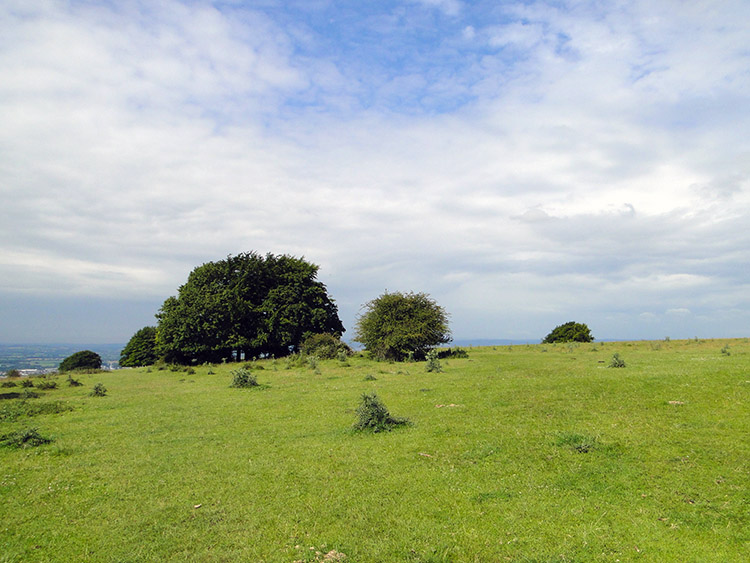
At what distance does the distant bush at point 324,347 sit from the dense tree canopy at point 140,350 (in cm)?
3823

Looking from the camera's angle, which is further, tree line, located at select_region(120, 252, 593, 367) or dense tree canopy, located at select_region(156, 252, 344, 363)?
dense tree canopy, located at select_region(156, 252, 344, 363)

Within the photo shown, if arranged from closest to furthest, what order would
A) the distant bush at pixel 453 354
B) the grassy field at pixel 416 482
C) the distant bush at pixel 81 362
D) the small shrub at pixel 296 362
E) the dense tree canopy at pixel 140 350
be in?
the grassy field at pixel 416 482
the small shrub at pixel 296 362
the distant bush at pixel 453 354
the distant bush at pixel 81 362
the dense tree canopy at pixel 140 350

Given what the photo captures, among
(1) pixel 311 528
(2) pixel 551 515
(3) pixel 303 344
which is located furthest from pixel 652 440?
(3) pixel 303 344

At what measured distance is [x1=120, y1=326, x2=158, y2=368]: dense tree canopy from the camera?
263ft

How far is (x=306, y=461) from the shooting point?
1325cm

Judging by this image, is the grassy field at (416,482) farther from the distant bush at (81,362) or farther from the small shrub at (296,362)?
the distant bush at (81,362)

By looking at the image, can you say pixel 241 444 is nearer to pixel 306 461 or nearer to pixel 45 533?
pixel 306 461

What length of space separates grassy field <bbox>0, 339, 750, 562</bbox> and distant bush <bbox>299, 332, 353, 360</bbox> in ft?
112

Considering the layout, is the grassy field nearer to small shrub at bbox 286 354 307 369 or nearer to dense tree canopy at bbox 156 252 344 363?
small shrub at bbox 286 354 307 369

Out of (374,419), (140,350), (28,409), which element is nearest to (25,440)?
(28,409)

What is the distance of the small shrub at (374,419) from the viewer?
1614 centimetres

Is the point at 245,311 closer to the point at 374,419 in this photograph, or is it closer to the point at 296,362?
the point at 296,362

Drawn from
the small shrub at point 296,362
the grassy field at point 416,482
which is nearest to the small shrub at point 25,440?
the grassy field at point 416,482

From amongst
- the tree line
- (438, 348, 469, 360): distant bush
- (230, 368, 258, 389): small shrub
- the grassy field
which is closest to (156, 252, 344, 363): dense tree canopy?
the tree line
